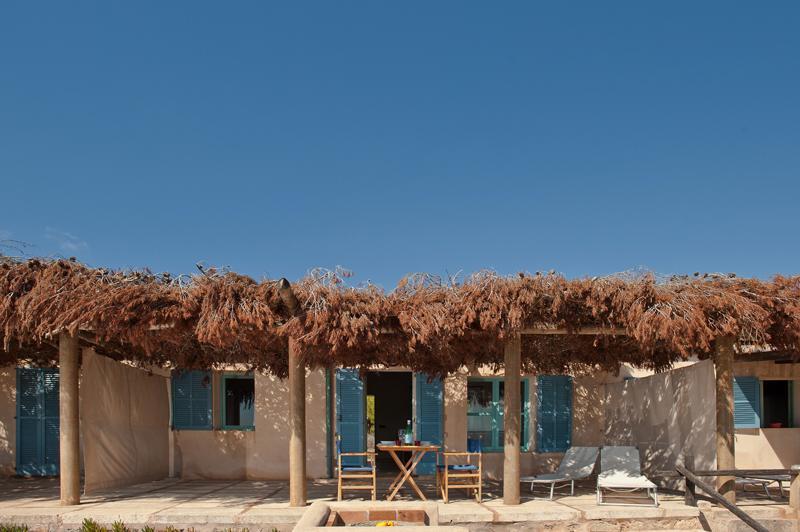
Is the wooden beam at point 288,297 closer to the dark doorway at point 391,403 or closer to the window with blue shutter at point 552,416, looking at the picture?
the window with blue shutter at point 552,416

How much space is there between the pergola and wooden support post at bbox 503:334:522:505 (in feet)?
0.04

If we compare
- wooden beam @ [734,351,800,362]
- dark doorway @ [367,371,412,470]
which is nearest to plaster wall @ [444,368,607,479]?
wooden beam @ [734,351,800,362]

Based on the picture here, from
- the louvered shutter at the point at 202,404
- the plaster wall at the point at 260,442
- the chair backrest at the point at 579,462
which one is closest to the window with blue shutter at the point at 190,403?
the louvered shutter at the point at 202,404

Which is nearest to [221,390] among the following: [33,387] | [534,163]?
[33,387]

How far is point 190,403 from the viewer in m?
10.7

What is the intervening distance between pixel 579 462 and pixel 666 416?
1422 mm

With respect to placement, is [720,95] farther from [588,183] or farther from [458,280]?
[458,280]

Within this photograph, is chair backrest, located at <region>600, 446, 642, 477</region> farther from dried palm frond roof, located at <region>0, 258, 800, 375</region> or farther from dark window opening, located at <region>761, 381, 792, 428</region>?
dark window opening, located at <region>761, 381, 792, 428</region>

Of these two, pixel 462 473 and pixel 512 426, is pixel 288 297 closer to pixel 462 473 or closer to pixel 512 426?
pixel 512 426

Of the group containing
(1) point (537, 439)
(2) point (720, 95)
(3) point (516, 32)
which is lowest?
(1) point (537, 439)

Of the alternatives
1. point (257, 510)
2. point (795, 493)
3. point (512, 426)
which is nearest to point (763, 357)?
point (795, 493)

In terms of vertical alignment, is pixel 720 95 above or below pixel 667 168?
above

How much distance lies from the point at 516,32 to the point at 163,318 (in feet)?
26.7

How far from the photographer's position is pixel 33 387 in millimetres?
10555
